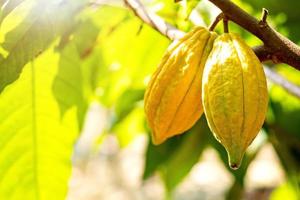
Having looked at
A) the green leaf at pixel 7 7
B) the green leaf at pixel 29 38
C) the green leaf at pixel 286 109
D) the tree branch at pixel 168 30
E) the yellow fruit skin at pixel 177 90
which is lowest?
the green leaf at pixel 286 109

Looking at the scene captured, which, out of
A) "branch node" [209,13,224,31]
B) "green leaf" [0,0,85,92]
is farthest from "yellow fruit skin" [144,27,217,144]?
"green leaf" [0,0,85,92]

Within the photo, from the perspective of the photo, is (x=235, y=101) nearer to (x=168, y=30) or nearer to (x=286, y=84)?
(x=168, y=30)

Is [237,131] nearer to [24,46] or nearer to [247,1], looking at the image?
[24,46]

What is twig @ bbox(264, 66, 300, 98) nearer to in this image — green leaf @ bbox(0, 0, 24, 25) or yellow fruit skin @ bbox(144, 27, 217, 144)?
yellow fruit skin @ bbox(144, 27, 217, 144)

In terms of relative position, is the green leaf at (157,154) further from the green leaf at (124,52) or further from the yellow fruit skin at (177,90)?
the yellow fruit skin at (177,90)

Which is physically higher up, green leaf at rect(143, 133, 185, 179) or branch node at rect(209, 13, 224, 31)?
branch node at rect(209, 13, 224, 31)

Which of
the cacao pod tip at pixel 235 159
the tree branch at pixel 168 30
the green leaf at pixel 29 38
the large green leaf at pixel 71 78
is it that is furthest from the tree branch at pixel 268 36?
the large green leaf at pixel 71 78

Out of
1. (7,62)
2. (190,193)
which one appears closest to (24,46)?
(7,62)
